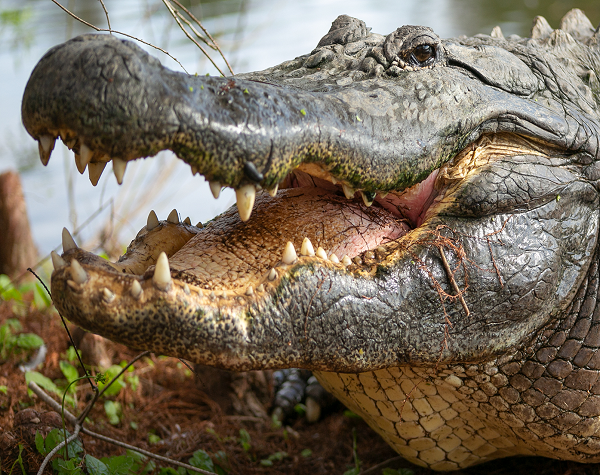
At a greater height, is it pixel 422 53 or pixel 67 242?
pixel 422 53

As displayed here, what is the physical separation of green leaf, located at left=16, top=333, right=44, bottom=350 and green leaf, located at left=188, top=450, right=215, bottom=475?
1.29 metres

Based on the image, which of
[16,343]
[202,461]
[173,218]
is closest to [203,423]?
[202,461]

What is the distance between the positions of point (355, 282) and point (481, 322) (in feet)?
1.67

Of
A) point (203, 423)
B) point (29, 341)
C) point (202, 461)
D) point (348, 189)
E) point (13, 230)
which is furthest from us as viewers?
point (13, 230)

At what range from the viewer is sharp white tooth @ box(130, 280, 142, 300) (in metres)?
1.57

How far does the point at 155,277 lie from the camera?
1.59 metres

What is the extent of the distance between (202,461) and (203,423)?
49cm

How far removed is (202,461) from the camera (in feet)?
8.79

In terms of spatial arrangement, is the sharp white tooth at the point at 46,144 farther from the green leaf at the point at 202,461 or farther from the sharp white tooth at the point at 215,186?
the green leaf at the point at 202,461

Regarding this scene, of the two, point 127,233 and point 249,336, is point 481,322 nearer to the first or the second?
point 249,336

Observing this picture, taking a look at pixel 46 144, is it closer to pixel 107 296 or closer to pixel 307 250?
pixel 107 296

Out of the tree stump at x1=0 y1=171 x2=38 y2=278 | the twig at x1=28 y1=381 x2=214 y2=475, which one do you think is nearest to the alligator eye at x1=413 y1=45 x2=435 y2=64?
the twig at x1=28 y1=381 x2=214 y2=475

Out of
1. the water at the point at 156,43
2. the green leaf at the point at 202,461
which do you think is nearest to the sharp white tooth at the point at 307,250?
the green leaf at the point at 202,461

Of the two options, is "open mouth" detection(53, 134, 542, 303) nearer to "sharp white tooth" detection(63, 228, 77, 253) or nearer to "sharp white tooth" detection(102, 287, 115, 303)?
"sharp white tooth" detection(63, 228, 77, 253)
